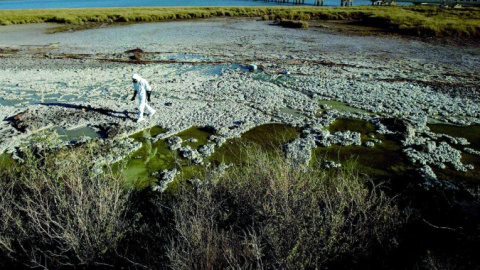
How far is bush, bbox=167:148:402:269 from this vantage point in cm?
445

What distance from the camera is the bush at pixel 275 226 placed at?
4.45m

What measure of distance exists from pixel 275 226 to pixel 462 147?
27.3ft

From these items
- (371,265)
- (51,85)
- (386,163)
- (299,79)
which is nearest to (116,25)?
(51,85)

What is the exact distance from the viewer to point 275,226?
4.93 meters

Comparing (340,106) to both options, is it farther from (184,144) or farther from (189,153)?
(189,153)

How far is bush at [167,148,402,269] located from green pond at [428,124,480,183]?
3.89m

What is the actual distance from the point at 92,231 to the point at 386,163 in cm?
791

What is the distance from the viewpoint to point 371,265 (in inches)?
195

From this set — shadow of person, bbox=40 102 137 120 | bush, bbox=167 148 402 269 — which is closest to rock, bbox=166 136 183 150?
shadow of person, bbox=40 102 137 120

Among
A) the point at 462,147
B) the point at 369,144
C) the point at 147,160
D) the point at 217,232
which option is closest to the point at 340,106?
the point at 369,144

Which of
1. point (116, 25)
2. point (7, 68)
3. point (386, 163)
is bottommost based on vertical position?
point (386, 163)

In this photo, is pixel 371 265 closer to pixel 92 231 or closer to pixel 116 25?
pixel 92 231

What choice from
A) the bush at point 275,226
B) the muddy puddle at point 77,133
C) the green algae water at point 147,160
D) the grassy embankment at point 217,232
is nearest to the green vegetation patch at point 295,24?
the green algae water at point 147,160

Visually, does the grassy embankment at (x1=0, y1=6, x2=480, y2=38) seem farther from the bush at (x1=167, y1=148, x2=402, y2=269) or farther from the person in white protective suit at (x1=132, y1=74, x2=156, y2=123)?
the bush at (x1=167, y1=148, x2=402, y2=269)
